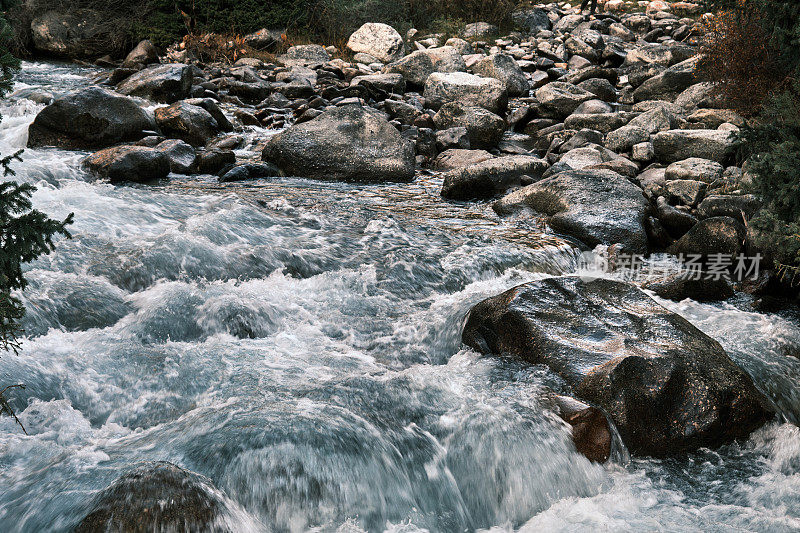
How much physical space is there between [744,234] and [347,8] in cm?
1493

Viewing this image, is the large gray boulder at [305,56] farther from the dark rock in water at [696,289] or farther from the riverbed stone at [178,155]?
the dark rock in water at [696,289]

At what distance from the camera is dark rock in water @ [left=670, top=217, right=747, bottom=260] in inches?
225

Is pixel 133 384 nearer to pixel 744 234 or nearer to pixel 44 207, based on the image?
pixel 44 207

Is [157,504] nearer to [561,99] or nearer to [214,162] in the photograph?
[214,162]

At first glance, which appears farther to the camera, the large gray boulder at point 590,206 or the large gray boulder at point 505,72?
the large gray boulder at point 505,72

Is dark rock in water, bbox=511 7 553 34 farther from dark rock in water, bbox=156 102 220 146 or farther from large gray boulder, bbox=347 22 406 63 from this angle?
dark rock in water, bbox=156 102 220 146

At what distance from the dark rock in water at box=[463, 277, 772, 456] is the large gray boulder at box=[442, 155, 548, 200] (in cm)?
338

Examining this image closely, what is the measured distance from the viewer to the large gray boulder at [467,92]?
11.6 m

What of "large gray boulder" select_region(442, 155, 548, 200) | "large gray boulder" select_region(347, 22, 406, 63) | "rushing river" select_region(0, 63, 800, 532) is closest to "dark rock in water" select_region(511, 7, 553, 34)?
"large gray boulder" select_region(347, 22, 406, 63)

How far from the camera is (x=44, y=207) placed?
5.94 m

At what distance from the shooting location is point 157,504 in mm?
2240

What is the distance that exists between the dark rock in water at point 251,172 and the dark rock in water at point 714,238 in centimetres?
526

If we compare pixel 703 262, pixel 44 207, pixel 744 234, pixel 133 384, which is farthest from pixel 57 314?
pixel 744 234

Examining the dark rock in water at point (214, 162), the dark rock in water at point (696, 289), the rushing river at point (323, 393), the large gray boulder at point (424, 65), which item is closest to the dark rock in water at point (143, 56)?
the large gray boulder at point (424, 65)
